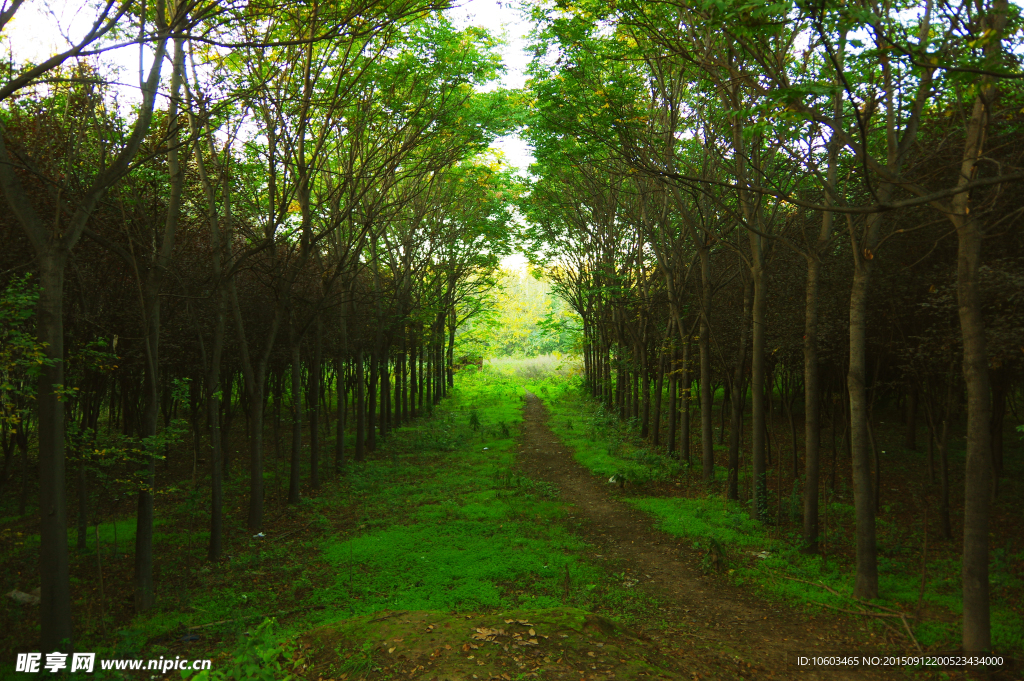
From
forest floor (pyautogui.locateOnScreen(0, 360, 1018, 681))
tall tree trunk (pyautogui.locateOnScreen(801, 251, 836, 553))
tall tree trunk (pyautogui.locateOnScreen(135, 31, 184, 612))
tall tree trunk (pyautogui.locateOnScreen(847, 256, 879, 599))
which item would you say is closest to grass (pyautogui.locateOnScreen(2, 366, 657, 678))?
forest floor (pyautogui.locateOnScreen(0, 360, 1018, 681))

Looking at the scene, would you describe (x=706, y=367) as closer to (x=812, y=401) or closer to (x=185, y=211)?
(x=812, y=401)

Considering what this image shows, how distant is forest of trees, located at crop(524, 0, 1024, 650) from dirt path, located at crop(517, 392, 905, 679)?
4.78ft

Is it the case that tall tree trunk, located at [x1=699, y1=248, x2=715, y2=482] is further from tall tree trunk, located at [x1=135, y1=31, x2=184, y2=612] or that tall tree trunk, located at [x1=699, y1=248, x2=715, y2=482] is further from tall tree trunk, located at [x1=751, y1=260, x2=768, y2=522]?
tall tree trunk, located at [x1=135, y1=31, x2=184, y2=612]

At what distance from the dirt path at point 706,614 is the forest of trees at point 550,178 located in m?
1.51

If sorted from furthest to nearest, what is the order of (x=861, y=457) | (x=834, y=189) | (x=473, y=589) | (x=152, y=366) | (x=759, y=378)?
1. (x=759, y=378)
2. (x=834, y=189)
3. (x=152, y=366)
4. (x=473, y=589)
5. (x=861, y=457)

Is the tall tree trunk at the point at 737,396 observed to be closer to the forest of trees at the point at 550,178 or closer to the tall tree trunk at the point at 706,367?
the forest of trees at the point at 550,178

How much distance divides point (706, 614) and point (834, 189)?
709 cm

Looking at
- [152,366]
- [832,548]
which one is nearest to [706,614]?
[832,548]

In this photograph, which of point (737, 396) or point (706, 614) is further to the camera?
point (737, 396)

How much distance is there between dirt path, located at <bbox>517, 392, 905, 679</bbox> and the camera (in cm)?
677

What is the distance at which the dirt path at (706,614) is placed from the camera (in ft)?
22.2

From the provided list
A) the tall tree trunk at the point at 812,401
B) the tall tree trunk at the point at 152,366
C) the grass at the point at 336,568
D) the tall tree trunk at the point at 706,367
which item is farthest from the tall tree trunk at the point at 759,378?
the tall tree trunk at the point at 152,366

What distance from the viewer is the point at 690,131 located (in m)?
14.1

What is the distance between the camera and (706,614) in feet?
26.9
